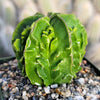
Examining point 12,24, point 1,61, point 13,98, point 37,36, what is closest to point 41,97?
point 13,98

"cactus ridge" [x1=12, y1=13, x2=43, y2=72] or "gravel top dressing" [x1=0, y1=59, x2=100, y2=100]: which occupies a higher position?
"cactus ridge" [x1=12, y1=13, x2=43, y2=72]

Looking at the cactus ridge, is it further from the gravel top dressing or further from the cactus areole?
the gravel top dressing

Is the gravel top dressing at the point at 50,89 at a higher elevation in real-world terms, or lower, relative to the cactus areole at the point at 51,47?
lower

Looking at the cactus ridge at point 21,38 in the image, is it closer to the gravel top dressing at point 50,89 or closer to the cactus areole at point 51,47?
the cactus areole at point 51,47

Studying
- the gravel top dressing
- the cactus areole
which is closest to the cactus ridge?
the cactus areole

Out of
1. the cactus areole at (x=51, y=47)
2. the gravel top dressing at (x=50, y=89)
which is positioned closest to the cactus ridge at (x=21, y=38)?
the cactus areole at (x=51, y=47)

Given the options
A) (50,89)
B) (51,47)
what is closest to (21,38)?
(51,47)
